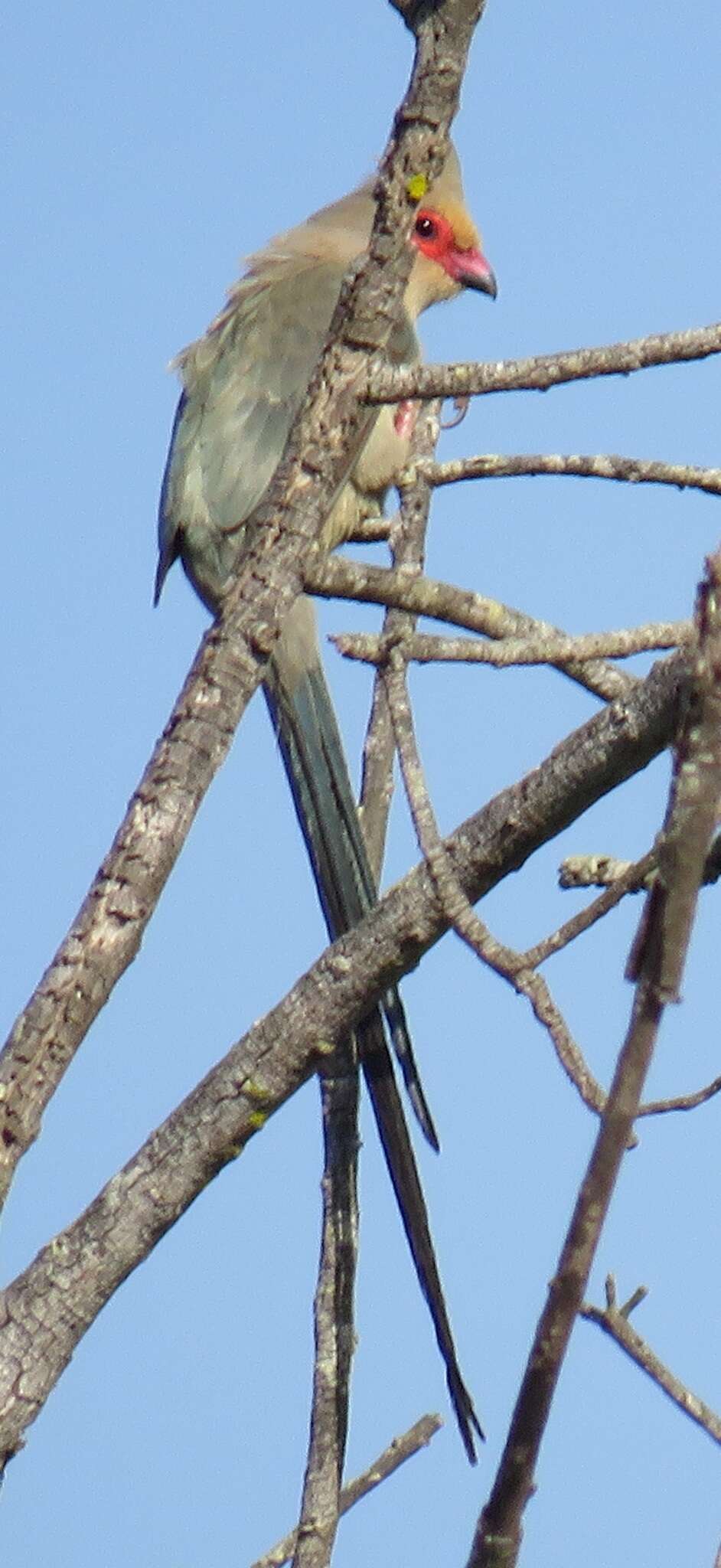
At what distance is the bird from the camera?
2.81 m

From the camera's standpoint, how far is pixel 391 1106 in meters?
2.79

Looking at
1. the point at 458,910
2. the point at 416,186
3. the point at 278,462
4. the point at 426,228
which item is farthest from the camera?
the point at 426,228

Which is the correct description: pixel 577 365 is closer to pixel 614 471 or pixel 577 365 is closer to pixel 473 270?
pixel 614 471

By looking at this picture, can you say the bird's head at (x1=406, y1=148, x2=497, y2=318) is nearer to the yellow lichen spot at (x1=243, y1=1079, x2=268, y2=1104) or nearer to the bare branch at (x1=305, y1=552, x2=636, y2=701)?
the bare branch at (x1=305, y1=552, x2=636, y2=701)

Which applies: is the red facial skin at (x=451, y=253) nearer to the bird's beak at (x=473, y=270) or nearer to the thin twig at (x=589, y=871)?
the bird's beak at (x=473, y=270)

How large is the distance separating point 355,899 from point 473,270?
2.37 meters

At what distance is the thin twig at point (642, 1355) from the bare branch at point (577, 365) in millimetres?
982

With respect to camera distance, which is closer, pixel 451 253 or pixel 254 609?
pixel 254 609

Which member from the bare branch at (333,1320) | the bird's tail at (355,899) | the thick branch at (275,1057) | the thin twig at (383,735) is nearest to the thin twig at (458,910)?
the thick branch at (275,1057)

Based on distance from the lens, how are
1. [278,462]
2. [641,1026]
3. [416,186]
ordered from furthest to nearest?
[278,462], [416,186], [641,1026]

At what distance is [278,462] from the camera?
3.14 metres

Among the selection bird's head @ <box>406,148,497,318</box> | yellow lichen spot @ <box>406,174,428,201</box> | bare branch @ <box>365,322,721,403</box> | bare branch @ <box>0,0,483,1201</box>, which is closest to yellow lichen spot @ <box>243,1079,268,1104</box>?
bare branch @ <box>0,0,483,1201</box>

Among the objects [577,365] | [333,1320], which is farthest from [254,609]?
[333,1320]

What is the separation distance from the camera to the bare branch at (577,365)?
2078 millimetres
